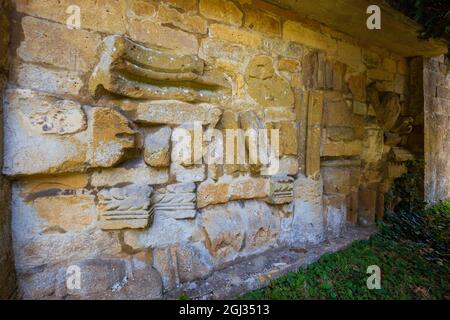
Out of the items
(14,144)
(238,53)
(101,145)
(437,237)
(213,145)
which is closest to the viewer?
(14,144)

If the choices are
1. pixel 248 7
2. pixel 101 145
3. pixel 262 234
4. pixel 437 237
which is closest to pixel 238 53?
pixel 248 7

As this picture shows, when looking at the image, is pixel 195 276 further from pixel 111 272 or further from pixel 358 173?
pixel 358 173

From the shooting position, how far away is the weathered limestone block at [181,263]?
1.60 meters

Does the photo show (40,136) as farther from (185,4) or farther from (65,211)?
(185,4)

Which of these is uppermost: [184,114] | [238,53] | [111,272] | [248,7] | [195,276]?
[248,7]

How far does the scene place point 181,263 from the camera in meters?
1.66

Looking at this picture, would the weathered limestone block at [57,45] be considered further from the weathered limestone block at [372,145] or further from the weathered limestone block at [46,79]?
the weathered limestone block at [372,145]

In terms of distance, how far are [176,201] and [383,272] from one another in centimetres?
176

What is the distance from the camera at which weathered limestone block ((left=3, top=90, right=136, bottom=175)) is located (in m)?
1.29

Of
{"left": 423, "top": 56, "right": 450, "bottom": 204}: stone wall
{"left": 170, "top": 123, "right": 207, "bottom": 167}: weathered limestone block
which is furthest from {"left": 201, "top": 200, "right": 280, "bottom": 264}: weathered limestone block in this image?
{"left": 423, "top": 56, "right": 450, "bottom": 204}: stone wall

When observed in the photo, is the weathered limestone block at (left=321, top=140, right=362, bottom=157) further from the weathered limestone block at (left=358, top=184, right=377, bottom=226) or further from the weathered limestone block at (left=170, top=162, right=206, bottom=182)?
the weathered limestone block at (left=170, top=162, right=206, bottom=182)

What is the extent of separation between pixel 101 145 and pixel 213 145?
726 millimetres

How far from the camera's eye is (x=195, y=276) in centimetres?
168

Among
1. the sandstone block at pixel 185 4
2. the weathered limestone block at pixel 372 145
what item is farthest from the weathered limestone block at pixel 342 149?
the sandstone block at pixel 185 4
